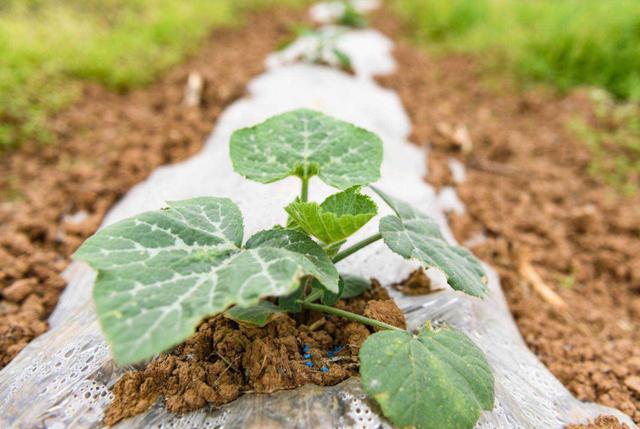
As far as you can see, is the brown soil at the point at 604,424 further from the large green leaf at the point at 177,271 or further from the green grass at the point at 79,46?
the green grass at the point at 79,46

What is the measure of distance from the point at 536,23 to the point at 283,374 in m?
5.31

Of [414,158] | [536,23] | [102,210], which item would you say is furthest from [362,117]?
[536,23]

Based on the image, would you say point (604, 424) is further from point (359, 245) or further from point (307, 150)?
point (307, 150)

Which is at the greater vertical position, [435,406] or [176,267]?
[176,267]

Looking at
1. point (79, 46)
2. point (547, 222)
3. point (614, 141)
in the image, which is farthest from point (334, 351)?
point (79, 46)

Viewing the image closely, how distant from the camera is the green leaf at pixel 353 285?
1645 mm

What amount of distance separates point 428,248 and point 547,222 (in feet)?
6.30

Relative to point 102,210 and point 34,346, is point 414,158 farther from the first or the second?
point 34,346

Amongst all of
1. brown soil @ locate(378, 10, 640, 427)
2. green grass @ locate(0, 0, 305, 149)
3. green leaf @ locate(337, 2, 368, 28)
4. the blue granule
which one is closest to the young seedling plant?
the blue granule

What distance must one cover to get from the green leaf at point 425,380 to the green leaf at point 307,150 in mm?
570

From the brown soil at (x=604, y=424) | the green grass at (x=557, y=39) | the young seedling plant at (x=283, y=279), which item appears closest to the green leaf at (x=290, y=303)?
the young seedling plant at (x=283, y=279)

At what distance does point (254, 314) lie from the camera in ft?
4.64

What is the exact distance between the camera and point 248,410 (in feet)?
4.26

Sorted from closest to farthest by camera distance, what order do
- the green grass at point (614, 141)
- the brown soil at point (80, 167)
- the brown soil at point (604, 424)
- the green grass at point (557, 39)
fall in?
the brown soil at point (604, 424) → the brown soil at point (80, 167) → the green grass at point (614, 141) → the green grass at point (557, 39)
